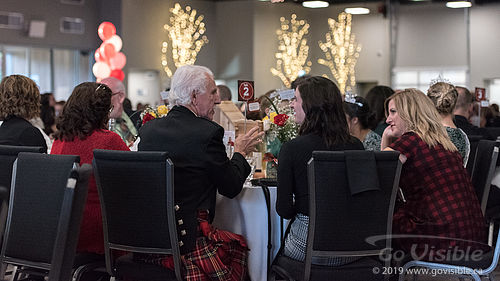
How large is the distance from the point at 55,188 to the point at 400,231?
154cm

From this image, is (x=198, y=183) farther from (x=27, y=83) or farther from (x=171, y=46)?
(x=171, y=46)

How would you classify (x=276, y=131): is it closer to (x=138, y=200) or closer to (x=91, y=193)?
(x=91, y=193)

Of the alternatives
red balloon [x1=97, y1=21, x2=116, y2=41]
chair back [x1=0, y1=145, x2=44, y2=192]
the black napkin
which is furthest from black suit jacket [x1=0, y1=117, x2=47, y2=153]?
red balloon [x1=97, y1=21, x2=116, y2=41]

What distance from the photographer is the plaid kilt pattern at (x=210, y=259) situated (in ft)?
9.34

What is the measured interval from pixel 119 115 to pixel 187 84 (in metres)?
2.38

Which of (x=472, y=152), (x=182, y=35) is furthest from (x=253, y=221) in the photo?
(x=182, y=35)

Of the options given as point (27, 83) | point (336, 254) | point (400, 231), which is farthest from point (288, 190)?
point (27, 83)

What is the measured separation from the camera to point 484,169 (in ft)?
12.1

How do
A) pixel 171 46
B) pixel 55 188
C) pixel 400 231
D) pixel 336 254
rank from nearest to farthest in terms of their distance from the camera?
pixel 55 188
pixel 336 254
pixel 400 231
pixel 171 46

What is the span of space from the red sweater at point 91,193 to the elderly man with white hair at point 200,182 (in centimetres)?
27

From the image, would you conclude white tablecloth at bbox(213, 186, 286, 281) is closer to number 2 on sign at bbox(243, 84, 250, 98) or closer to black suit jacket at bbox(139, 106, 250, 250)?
black suit jacket at bbox(139, 106, 250, 250)

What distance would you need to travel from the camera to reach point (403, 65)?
727 inches

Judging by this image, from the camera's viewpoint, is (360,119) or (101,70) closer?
(360,119)

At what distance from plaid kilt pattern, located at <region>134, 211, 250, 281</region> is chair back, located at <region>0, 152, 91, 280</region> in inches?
21.7
